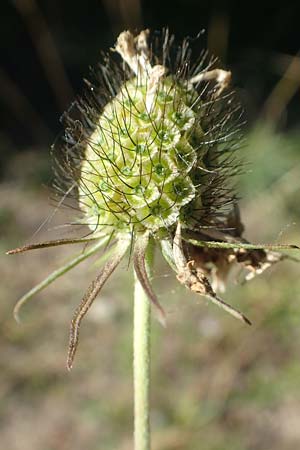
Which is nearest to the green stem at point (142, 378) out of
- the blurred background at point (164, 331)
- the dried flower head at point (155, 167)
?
the dried flower head at point (155, 167)

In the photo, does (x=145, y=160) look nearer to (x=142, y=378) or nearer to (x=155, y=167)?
(x=155, y=167)

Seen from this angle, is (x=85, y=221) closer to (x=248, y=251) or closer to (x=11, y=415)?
(x=248, y=251)

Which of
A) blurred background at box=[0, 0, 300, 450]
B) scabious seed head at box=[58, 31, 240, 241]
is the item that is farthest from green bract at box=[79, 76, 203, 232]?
blurred background at box=[0, 0, 300, 450]

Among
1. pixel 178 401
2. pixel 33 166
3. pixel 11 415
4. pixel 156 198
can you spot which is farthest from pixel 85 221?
pixel 33 166

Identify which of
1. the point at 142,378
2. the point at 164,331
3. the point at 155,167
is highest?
the point at 155,167

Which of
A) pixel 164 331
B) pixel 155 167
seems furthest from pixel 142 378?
pixel 164 331
